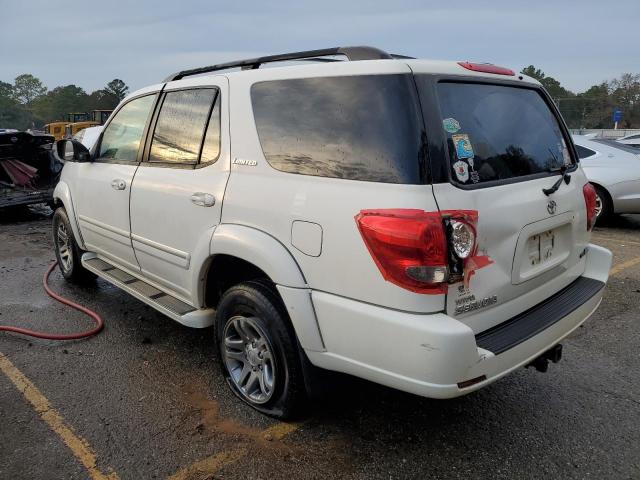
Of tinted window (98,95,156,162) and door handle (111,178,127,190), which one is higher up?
tinted window (98,95,156,162)

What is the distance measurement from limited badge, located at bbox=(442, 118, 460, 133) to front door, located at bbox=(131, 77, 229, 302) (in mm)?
1269

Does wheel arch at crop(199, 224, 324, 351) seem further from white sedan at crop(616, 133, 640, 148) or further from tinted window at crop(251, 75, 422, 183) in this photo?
white sedan at crop(616, 133, 640, 148)

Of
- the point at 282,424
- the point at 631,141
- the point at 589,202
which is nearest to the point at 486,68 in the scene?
the point at 589,202

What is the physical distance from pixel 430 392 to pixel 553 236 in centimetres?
120

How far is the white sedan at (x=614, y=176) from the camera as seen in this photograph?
25.7 feet

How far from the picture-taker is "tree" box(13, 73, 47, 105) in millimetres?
89312

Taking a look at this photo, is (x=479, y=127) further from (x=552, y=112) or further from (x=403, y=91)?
(x=552, y=112)

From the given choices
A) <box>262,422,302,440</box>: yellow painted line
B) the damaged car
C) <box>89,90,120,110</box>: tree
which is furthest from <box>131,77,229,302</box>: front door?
<box>89,90,120,110</box>: tree

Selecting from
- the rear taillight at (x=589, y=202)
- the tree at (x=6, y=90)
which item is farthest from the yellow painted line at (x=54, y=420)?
the tree at (x=6, y=90)

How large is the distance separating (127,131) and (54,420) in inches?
87.8

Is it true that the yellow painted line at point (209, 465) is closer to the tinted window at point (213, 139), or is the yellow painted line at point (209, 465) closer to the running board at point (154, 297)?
the running board at point (154, 297)

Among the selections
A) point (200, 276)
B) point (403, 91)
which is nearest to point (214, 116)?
point (200, 276)

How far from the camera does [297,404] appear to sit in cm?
275

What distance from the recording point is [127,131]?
13.5ft
